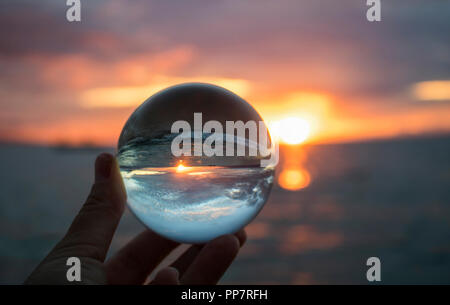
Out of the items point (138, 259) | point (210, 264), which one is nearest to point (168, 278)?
point (210, 264)

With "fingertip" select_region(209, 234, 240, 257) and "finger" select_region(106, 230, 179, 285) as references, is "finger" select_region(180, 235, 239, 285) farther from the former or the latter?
"finger" select_region(106, 230, 179, 285)

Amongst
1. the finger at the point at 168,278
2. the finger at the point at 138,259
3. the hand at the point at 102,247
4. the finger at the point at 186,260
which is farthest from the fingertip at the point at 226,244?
the finger at the point at 138,259

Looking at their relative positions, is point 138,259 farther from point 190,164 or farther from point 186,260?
point 190,164

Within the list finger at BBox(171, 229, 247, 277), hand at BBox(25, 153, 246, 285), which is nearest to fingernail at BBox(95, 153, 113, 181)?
hand at BBox(25, 153, 246, 285)

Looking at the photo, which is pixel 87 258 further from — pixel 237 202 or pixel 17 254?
pixel 17 254

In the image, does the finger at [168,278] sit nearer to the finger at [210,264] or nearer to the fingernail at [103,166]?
the finger at [210,264]
